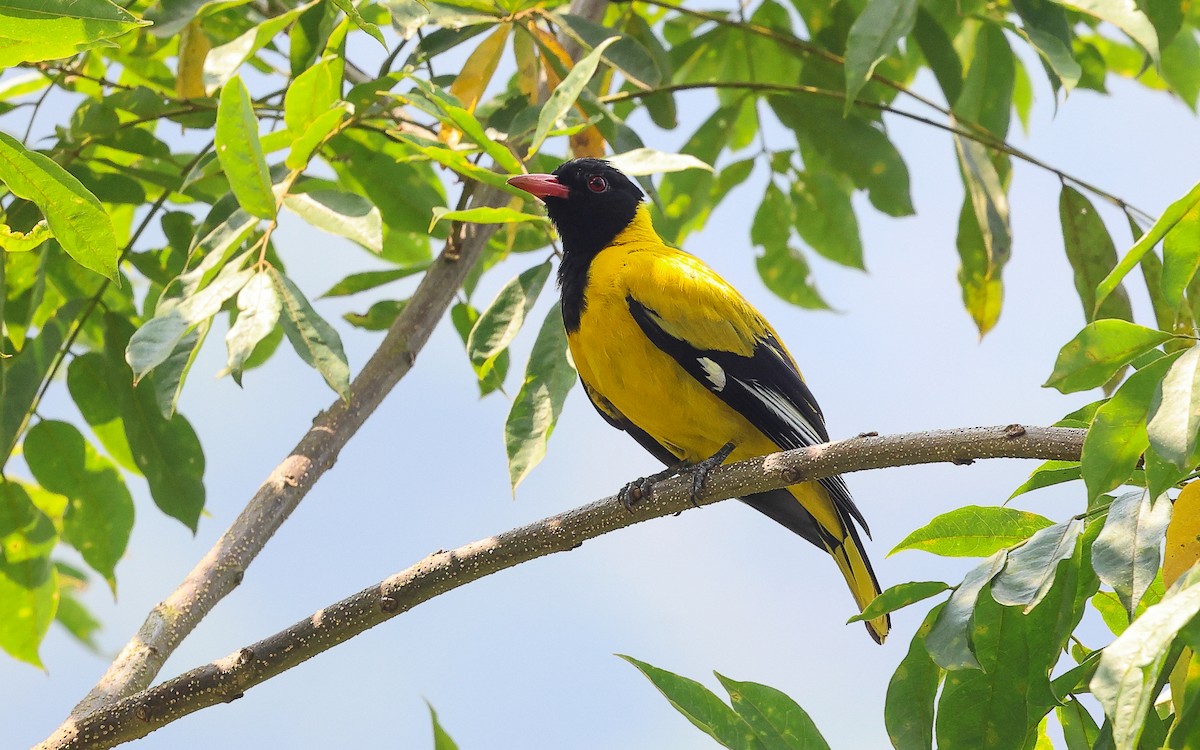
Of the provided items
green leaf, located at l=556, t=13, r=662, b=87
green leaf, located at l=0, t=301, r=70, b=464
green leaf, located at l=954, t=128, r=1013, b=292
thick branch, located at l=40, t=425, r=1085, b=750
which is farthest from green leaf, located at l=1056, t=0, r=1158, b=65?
green leaf, located at l=0, t=301, r=70, b=464

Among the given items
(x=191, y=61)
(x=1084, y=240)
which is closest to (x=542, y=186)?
(x=191, y=61)

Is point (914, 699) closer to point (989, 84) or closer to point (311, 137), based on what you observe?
point (311, 137)

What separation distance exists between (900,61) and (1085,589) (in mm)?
3494

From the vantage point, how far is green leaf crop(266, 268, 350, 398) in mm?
2475

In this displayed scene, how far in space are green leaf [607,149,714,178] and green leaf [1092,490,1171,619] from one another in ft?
4.23

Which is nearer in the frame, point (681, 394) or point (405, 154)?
point (681, 394)

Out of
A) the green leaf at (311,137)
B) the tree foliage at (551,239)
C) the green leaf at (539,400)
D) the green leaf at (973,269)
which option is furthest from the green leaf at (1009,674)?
the green leaf at (973,269)

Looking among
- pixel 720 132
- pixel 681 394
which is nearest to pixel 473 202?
pixel 681 394

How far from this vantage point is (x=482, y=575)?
96.7 inches

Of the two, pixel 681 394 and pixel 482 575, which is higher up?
pixel 681 394

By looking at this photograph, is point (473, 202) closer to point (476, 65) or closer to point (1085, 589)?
point (476, 65)

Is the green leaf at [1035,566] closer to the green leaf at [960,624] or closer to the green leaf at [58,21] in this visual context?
the green leaf at [960,624]

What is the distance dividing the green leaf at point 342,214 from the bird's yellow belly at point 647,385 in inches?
36.1

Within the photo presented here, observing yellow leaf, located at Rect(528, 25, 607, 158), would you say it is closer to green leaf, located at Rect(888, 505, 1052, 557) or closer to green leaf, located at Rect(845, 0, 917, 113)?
green leaf, located at Rect(845, 0, 917, 113)
